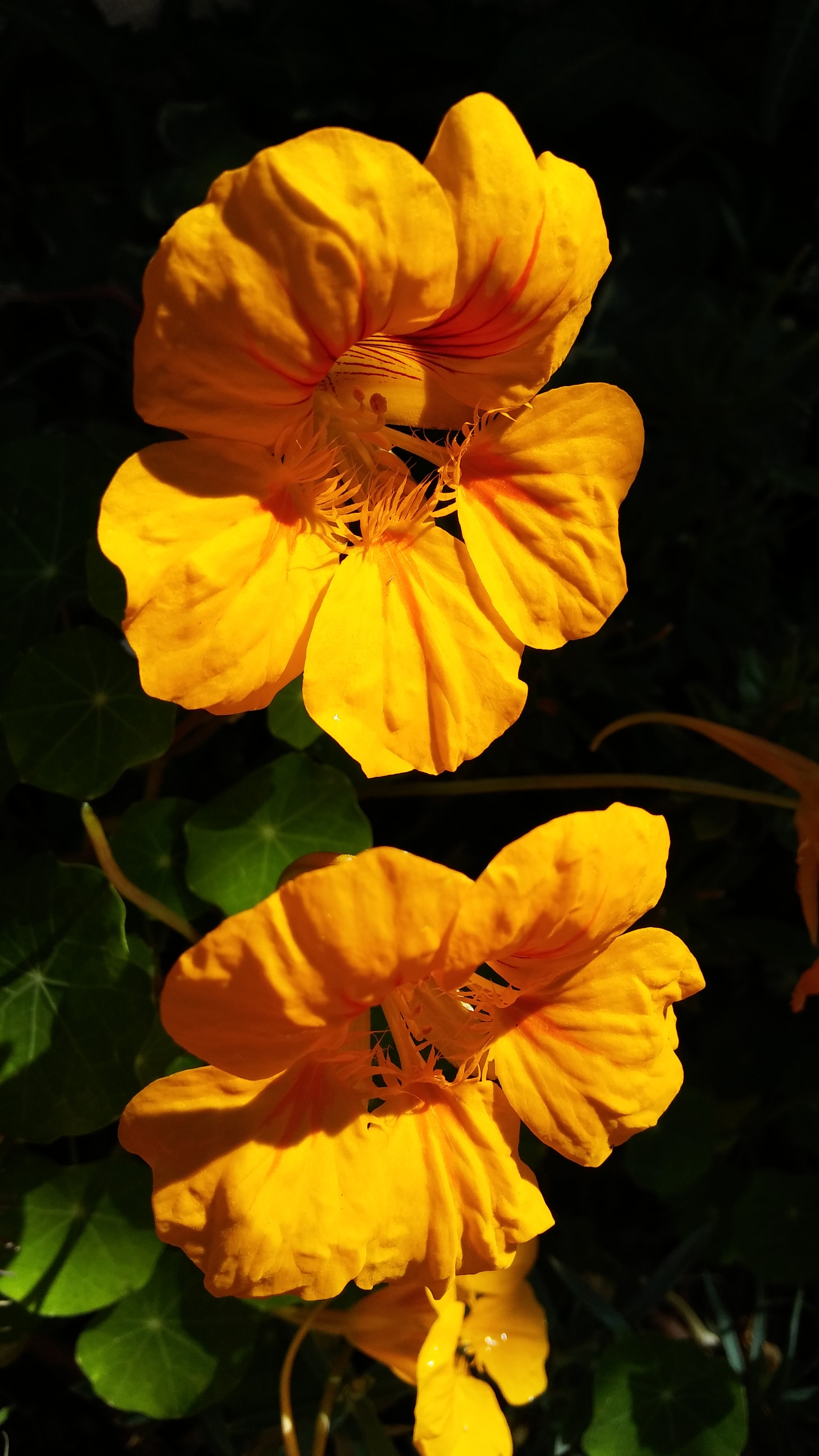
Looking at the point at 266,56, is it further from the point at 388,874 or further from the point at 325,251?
the point at 388,874

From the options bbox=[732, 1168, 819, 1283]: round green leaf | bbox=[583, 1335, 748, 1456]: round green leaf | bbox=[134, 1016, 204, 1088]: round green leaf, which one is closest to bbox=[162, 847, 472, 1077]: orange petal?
bbox=[134, 1016, 204, 1088]: round green leaf

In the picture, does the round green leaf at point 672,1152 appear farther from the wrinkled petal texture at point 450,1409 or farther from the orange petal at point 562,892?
the orange petal at point 562,892

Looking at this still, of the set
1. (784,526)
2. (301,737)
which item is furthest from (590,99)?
(301,737)

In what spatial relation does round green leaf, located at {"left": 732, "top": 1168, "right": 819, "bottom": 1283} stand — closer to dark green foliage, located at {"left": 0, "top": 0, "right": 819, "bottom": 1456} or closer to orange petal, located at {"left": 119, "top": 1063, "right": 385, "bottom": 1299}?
dark green foliage, located at {"left": 0, "top": 0, "right": 819, "bottom": 1456}

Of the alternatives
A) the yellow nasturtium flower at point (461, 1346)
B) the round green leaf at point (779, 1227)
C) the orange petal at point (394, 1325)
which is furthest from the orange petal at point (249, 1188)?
the round green leaf at point (779, 1227)

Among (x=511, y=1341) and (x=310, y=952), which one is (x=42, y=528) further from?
(x=511, y=1341)

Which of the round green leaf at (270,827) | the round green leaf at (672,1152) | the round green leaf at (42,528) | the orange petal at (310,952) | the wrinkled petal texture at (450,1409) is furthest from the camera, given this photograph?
the round green leaf at (672,1152)

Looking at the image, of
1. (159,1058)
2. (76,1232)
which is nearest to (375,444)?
(159,1058)
